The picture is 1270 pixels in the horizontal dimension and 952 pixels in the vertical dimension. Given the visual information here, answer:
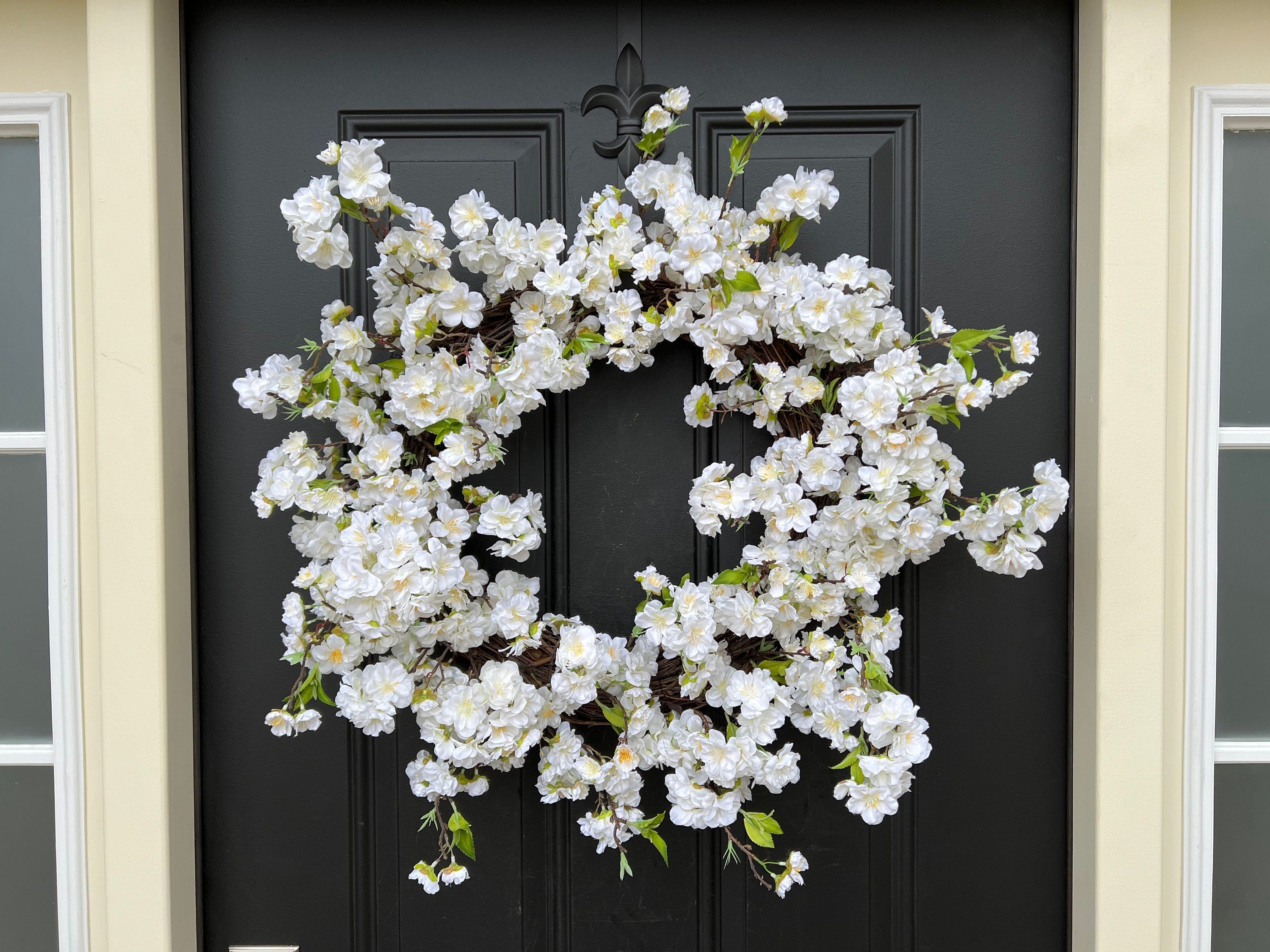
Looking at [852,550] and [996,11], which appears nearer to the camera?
[852,550]

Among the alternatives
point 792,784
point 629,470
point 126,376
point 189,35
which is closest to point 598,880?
point 792,784

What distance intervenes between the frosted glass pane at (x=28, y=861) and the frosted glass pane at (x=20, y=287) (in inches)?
23.2

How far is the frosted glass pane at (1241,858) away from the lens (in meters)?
1.30

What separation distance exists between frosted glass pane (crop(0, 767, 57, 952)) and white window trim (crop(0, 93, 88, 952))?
0.10ft

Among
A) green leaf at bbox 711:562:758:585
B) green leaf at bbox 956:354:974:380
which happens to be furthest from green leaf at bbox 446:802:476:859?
green leaf at bbox 956:354:974:380

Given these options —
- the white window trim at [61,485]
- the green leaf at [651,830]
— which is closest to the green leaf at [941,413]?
the green leaf at [651,830]

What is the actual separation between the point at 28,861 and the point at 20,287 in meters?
0.95

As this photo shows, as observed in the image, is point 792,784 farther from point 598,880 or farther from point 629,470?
point 629,470

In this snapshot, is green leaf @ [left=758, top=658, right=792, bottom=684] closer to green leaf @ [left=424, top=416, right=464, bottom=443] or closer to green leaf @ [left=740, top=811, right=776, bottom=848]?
green leaf @ [left=740, top=811, right=776, bottom=848]

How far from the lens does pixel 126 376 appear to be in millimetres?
1202

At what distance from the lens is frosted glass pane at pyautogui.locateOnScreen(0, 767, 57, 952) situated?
1309 mm

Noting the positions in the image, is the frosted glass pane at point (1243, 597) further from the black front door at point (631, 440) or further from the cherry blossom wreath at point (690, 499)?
the cherry blossom wreath at point (690, 499)

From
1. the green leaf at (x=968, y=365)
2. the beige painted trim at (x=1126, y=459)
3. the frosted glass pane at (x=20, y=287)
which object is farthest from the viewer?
the frosted glass pane at (x=20, y=287)

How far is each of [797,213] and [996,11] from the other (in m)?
0.56
